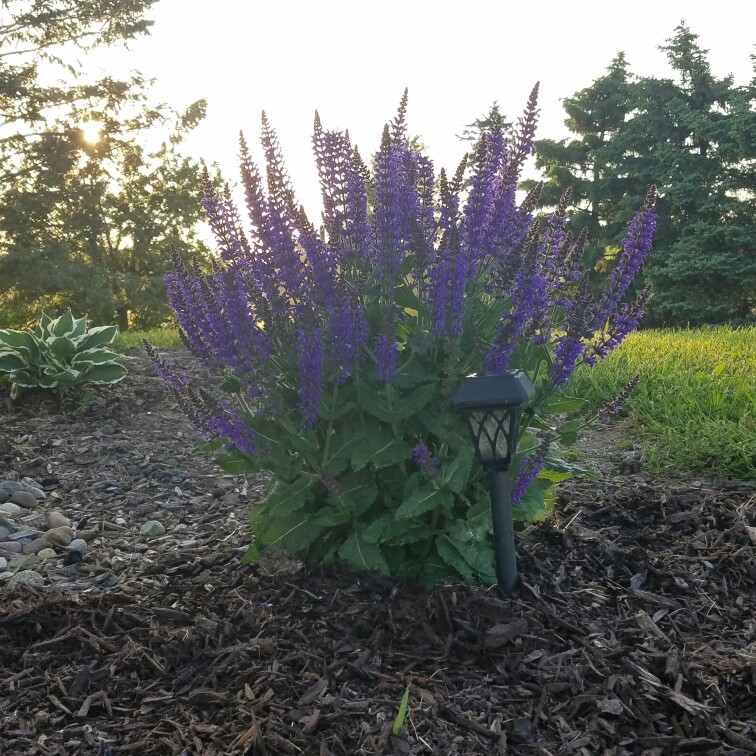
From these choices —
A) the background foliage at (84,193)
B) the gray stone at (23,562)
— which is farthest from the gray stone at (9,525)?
the background foliage at (84,193)

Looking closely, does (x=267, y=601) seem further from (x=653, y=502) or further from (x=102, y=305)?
(x=102, y=305)

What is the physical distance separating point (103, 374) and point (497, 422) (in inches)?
198

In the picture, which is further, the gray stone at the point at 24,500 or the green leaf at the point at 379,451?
the gray stone at the point at 24,500

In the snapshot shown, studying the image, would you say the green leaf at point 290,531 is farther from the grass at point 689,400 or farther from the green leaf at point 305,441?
the grass at point 689,400

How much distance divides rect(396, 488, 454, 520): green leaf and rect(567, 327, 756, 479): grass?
2.34 meters

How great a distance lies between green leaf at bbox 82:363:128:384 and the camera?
6.50m

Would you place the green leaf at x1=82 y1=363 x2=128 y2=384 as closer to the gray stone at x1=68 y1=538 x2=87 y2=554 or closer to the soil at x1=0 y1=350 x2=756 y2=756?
the gray stone at x1=68 y1=538 x2=87 y2=554

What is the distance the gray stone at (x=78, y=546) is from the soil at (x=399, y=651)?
0.21 feet

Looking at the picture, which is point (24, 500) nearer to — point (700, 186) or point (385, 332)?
point (385, 332)

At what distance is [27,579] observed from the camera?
3.21 m

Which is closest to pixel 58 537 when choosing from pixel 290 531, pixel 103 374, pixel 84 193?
pixel 290 531

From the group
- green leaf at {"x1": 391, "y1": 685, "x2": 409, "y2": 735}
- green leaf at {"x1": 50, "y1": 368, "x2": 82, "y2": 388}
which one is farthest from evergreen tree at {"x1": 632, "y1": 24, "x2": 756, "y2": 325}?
green leaf at {"x1": 391, "y1": 685, "x2": 409, "y2": 735}

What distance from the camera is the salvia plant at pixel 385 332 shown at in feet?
7.95

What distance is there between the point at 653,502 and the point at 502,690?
1.81 meters
